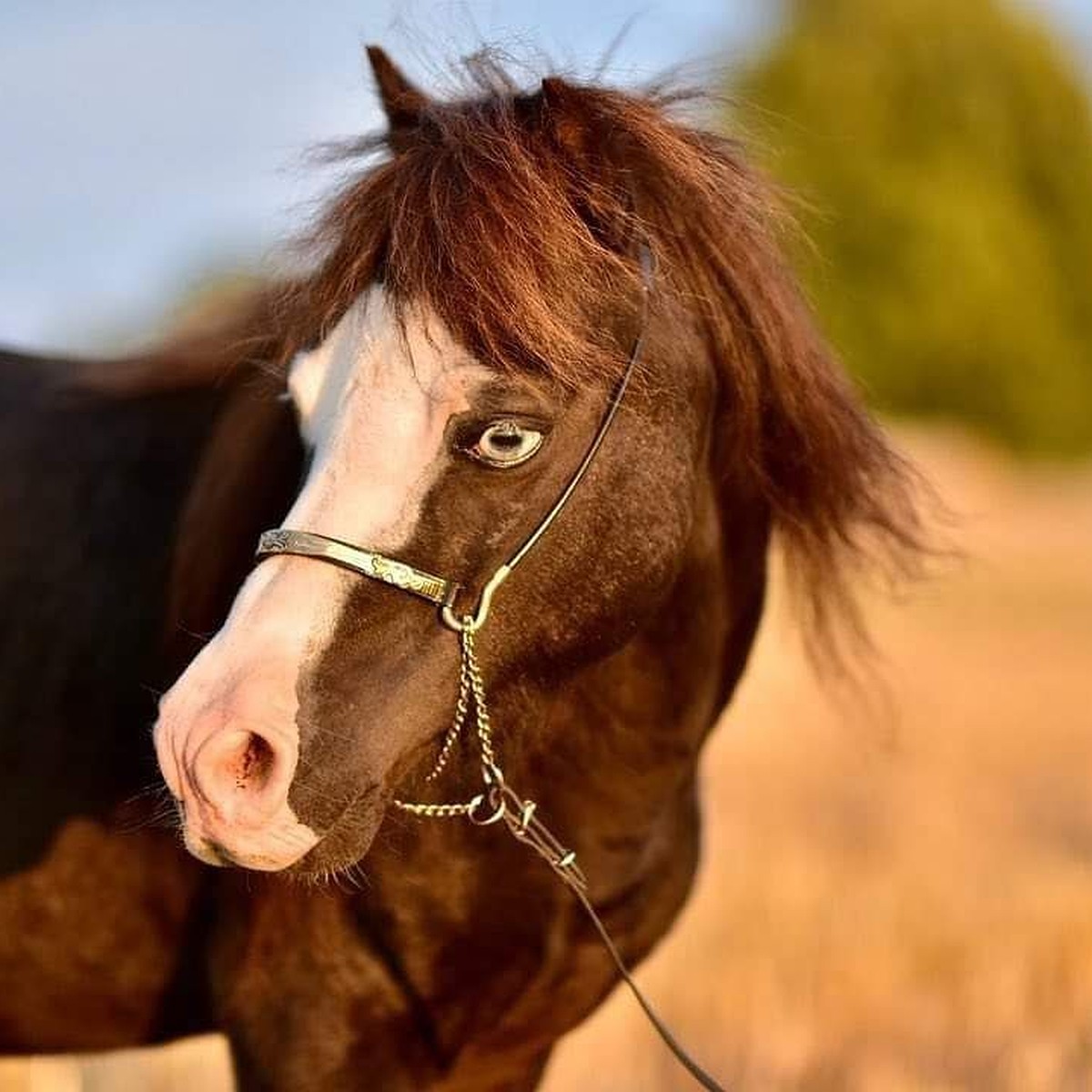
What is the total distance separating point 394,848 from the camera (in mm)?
3219

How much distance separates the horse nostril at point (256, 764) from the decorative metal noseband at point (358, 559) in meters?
0.30

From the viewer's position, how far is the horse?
2.74 m

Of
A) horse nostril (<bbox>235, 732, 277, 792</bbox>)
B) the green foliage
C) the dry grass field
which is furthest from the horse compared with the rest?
the green foliage

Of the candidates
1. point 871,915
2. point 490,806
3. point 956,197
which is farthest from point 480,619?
point 956,197

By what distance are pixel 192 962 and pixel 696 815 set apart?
1140 millimetres

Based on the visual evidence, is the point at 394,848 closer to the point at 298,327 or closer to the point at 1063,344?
the point at 298,327

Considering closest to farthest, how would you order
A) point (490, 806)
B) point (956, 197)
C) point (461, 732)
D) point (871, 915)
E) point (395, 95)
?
point (461, 732), point (490, 806), point (395, 95), point (871, 915), point (956, 197)

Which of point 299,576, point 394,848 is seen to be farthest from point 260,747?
point 394,848

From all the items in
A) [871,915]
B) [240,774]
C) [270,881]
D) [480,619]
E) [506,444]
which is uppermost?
[506,444]

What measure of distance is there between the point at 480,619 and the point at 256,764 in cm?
44

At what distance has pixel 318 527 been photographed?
2723 millimetres

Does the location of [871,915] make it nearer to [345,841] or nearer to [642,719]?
[642,719]

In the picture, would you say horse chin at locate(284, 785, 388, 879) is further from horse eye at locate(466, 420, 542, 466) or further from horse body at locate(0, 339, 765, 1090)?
horse eye at locate(466, 420, 542, 466)

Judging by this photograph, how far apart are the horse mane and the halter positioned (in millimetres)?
100
